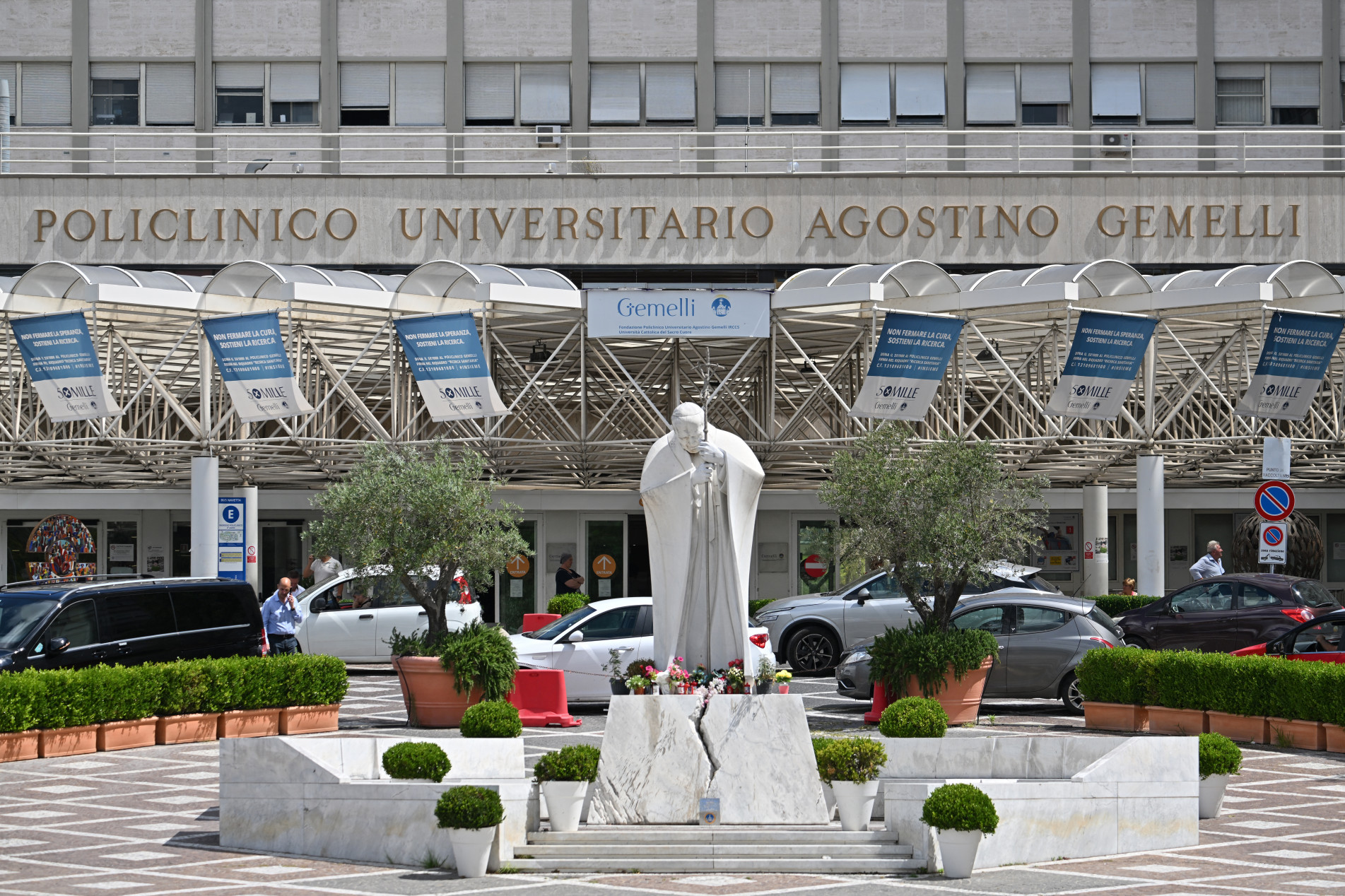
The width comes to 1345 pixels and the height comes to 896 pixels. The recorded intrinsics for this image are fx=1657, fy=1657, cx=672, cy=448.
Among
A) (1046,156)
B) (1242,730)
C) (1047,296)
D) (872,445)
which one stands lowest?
(1242,730)

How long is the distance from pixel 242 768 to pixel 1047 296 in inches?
621

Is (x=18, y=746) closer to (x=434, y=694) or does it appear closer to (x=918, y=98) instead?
(x=434, y=694)

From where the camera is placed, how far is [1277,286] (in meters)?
24.3

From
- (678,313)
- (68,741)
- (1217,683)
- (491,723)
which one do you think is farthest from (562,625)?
(1217,683)

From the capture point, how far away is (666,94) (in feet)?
128

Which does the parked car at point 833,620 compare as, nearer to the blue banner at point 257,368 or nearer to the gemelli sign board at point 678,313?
the gemelli sign board at point 678,313

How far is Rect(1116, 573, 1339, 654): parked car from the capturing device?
2098 cm

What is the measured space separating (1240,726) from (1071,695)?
2460 mm

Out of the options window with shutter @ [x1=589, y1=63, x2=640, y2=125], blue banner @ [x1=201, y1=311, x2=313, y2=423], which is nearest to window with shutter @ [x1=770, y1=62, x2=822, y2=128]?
window with shutter @ [x1=589, y1=63, x2=640, y2=125]

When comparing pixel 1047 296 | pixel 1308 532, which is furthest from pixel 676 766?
pixel 1308 532

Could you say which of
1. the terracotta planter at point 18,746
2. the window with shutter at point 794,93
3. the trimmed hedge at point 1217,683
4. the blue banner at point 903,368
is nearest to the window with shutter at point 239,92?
the window with shutter at point 794,93

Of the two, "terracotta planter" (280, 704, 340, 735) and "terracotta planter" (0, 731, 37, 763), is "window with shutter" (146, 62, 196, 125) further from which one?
"terracotta planter" (0, 731, 37, 763)

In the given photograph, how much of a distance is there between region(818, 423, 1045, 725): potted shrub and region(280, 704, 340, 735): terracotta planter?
227 inches

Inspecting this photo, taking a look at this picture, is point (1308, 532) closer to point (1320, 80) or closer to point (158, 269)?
point (1320, 80)
